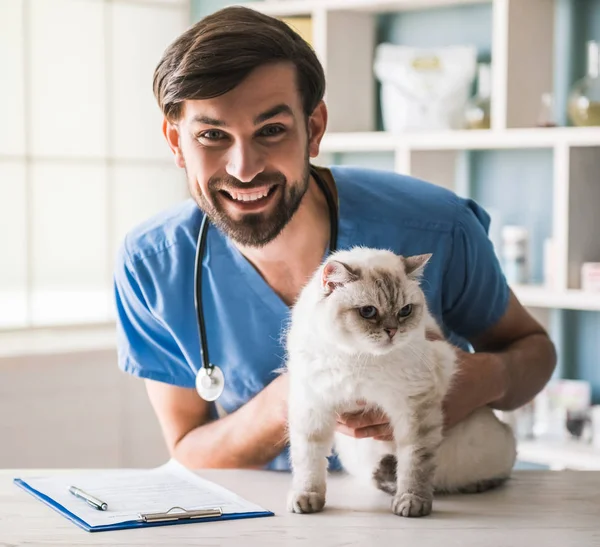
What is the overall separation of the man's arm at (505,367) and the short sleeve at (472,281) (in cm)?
3

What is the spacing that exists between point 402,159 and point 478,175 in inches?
10.8

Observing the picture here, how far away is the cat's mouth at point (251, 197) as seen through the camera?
154 centimetres

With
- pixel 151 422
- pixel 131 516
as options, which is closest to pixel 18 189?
pixel 151 422

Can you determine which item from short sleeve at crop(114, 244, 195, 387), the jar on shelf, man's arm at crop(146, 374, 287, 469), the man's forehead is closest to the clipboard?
man's arm at crop(146, 374, 287, 469)

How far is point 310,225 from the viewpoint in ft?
5.62

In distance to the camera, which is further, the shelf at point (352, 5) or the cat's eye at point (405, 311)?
the shelf at point (352, 5)

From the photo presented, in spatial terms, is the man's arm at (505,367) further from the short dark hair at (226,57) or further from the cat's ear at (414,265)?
the short dark hair at (226,57)

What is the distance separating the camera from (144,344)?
5.94 feet

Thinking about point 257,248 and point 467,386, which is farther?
point 257,248

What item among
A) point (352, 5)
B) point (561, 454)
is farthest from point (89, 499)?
point (352, 5)

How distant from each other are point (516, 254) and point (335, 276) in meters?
1.68

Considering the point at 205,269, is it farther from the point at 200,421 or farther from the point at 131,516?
the point at 131,516

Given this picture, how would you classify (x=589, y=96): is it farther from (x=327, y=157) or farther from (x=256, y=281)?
(x=256, y=281)

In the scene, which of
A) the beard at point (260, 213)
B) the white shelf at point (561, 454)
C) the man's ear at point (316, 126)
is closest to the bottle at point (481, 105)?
the white shelf at point (561, 454)
